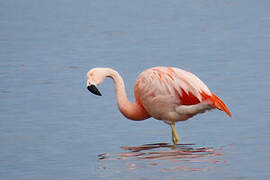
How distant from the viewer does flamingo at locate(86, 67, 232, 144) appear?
9.03 metres

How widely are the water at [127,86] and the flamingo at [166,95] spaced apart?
296 millimetres

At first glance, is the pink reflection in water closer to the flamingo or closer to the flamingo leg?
the flamingo leg

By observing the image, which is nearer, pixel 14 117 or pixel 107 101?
pixel 14 117

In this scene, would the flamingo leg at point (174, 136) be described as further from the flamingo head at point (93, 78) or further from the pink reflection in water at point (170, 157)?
the flamingo head at point (93, 78)

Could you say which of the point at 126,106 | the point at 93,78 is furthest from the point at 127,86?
the point at 93,78

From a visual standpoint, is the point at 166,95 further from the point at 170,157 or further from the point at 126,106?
the point at 170,157

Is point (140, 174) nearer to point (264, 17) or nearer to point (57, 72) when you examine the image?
point (57, 72)

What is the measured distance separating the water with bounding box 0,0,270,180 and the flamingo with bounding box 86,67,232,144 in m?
0.30

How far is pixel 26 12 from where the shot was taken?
21.4 meters

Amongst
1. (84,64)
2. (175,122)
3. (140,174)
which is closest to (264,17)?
(84,64)

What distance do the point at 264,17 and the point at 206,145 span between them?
9.79m

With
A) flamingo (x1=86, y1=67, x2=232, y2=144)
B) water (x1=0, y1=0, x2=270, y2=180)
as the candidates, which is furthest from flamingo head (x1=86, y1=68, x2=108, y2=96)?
water (x1=0, y1=0, x2=270, y2=180)

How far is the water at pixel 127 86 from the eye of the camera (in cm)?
817

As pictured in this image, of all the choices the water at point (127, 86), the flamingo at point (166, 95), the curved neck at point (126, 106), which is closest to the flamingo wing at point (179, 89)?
the flamingo at point (166, 95)
